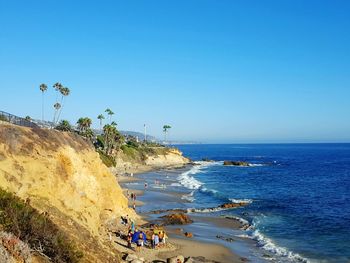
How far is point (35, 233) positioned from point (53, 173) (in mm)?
9079

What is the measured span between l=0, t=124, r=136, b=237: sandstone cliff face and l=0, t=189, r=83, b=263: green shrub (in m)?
4.43

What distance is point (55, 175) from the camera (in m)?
24.4

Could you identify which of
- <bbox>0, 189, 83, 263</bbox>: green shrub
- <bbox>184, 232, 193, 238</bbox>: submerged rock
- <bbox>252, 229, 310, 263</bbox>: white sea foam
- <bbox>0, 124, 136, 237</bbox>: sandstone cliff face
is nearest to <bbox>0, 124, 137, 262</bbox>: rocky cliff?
<bbox>0, 124, 136, 237</bbox>: sandstone cliff face

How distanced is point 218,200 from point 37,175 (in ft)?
117

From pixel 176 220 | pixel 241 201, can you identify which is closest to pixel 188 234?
pixel 176 220

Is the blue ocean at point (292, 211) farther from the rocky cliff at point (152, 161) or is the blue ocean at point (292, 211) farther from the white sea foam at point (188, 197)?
the rocky cliff at point (152, 161)

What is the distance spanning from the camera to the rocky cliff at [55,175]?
2152 centimetres

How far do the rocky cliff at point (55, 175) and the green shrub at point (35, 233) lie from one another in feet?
12.4

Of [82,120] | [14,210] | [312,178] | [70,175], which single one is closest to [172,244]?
[70,175]

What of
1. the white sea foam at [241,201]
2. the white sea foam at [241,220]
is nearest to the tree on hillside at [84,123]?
the white sea foam at [241,201]

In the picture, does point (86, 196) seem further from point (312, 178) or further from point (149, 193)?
point (312, 178)

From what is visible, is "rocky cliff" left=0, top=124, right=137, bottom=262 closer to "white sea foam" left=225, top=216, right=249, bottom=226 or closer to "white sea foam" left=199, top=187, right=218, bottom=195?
"white sea foam" left=225, top=216, right=249, bottom=226

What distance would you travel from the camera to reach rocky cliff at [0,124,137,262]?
21.5 metres

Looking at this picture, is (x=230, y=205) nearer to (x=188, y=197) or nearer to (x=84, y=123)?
(x=188, y=197)
